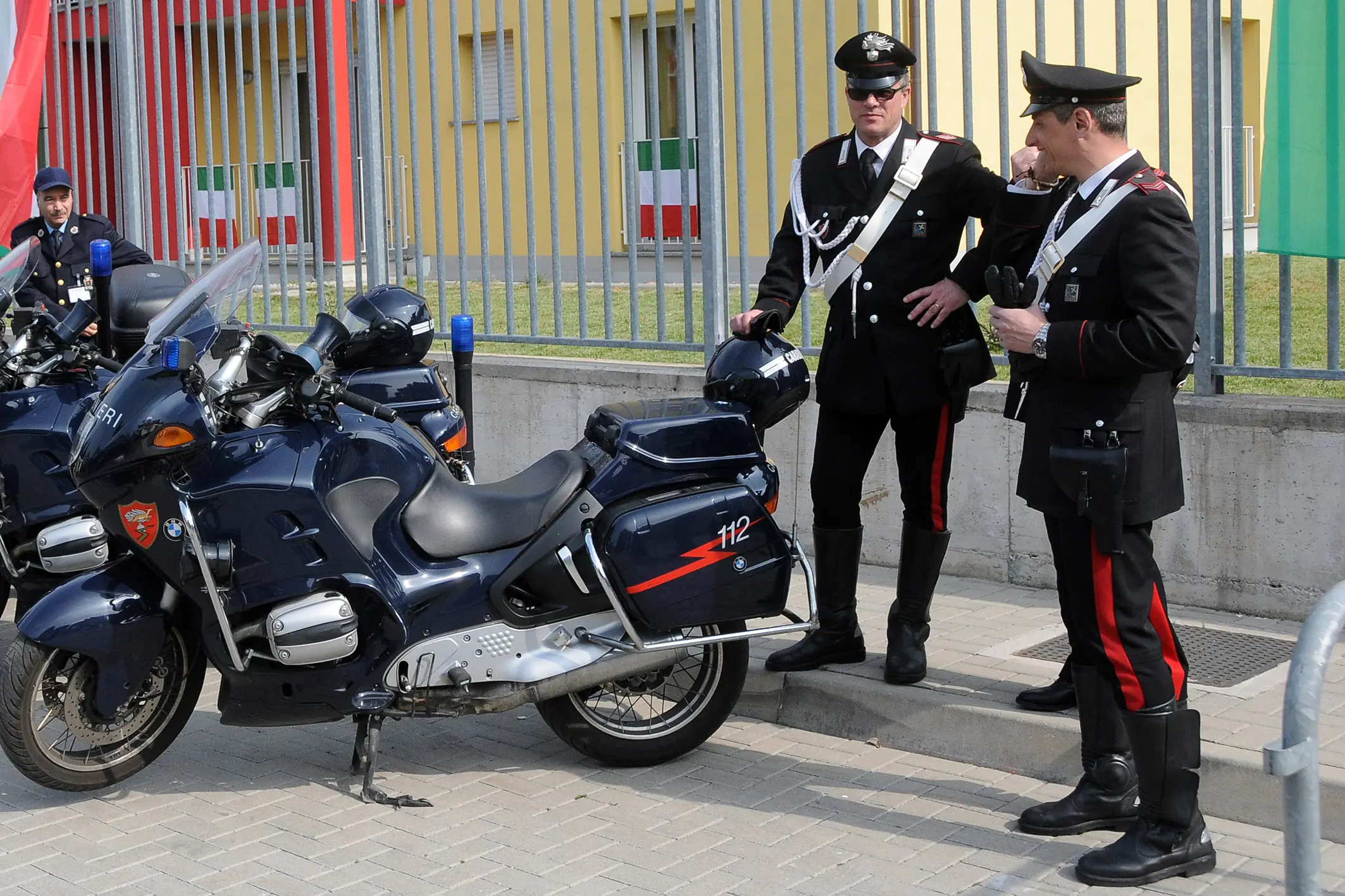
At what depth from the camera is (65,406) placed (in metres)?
5.97

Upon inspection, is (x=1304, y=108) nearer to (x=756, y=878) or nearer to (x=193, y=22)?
(x=756, y=878)

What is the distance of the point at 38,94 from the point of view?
32.6 ft

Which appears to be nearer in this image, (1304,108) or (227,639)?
(227,639)

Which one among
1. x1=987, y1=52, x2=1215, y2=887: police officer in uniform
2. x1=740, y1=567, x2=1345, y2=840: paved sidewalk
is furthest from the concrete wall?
x1=987, y1=52, x2=1215, y2=887: police officer in uniform

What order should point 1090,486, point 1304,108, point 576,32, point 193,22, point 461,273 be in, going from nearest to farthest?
point 1090,486, point 1304,108, point 576,32, point 461,273, point 193,22

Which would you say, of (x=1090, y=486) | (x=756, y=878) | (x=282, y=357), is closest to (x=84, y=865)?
(x=282, y=357)

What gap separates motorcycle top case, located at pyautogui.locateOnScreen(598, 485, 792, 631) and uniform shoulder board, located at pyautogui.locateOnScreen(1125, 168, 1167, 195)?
146 cm

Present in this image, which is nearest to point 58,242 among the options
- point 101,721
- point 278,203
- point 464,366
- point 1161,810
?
point 278,203

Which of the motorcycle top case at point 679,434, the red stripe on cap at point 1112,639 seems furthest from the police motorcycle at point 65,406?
the red stripe on cap at point 1112,639

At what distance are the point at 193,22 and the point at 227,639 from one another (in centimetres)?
593

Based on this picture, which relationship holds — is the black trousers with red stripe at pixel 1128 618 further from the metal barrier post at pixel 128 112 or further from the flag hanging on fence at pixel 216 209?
the metal barrier post at pixel 128 112

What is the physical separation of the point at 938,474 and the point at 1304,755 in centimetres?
261

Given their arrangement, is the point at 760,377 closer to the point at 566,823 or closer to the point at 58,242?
the point at 566,823

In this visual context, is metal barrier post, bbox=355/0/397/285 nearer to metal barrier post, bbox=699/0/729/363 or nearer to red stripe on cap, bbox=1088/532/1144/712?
metal barrier post, bbox=699/0/729/363
